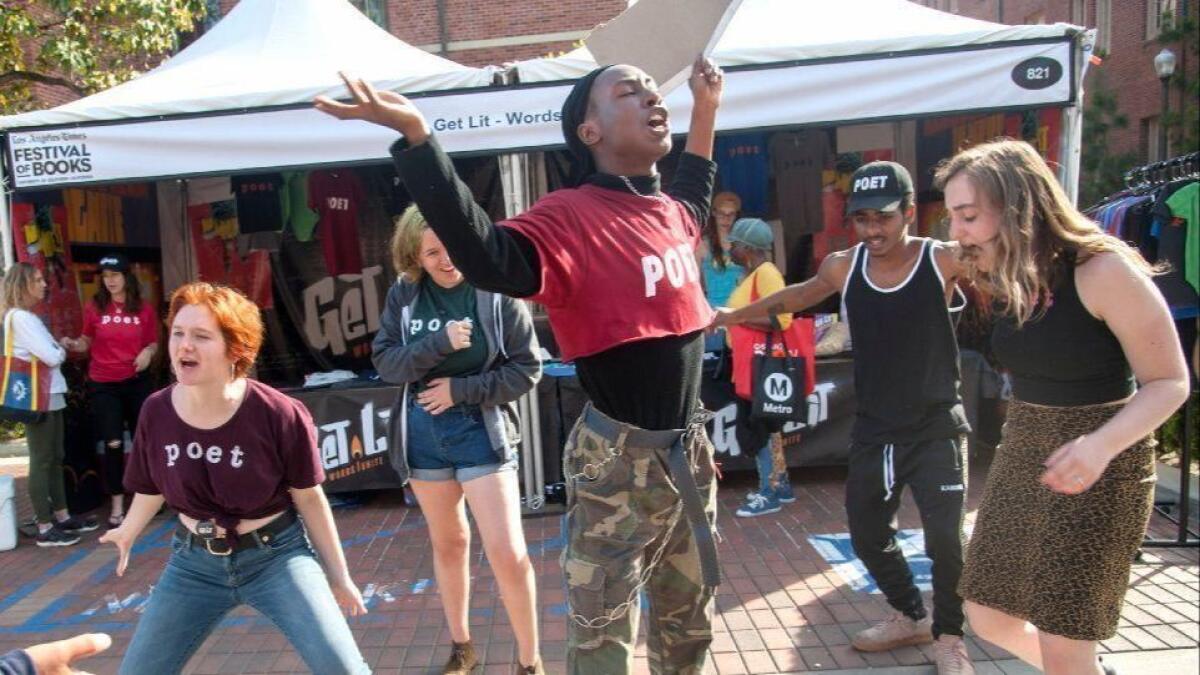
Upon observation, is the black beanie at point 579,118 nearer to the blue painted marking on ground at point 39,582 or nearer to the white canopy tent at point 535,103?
the white canopy tent at point 535,103

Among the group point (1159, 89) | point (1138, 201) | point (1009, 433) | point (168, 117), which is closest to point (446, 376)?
point (1009, 433)

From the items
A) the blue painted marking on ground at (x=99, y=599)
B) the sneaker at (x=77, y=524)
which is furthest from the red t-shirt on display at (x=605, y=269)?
the sneaker at (x=77, y=524)

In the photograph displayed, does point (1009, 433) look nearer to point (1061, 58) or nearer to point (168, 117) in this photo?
point (1061, 58)

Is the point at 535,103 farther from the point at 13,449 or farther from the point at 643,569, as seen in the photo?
the point at 13,449

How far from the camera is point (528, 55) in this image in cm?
1566

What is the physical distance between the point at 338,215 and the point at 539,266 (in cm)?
709

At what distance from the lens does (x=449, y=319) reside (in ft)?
10.8

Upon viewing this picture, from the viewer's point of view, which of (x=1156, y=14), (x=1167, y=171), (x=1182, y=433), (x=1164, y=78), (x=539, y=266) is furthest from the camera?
(x=1156, y=14)

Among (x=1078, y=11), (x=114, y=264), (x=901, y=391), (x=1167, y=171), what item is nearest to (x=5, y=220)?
(x=114, y=264)

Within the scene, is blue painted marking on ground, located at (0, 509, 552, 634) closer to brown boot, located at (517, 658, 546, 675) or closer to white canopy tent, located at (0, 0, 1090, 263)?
brown boot, located at (517, 658, 546, 675)

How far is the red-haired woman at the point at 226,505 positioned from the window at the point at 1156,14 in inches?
816

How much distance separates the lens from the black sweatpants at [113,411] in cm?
602

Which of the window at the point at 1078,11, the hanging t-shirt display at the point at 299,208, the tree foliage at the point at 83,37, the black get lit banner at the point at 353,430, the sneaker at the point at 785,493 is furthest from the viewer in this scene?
the window at the point at 1078,11

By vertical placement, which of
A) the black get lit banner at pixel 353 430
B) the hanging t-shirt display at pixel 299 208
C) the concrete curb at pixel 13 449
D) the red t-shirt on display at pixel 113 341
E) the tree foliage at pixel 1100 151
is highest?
the tree foliage at pixel 1100 151
